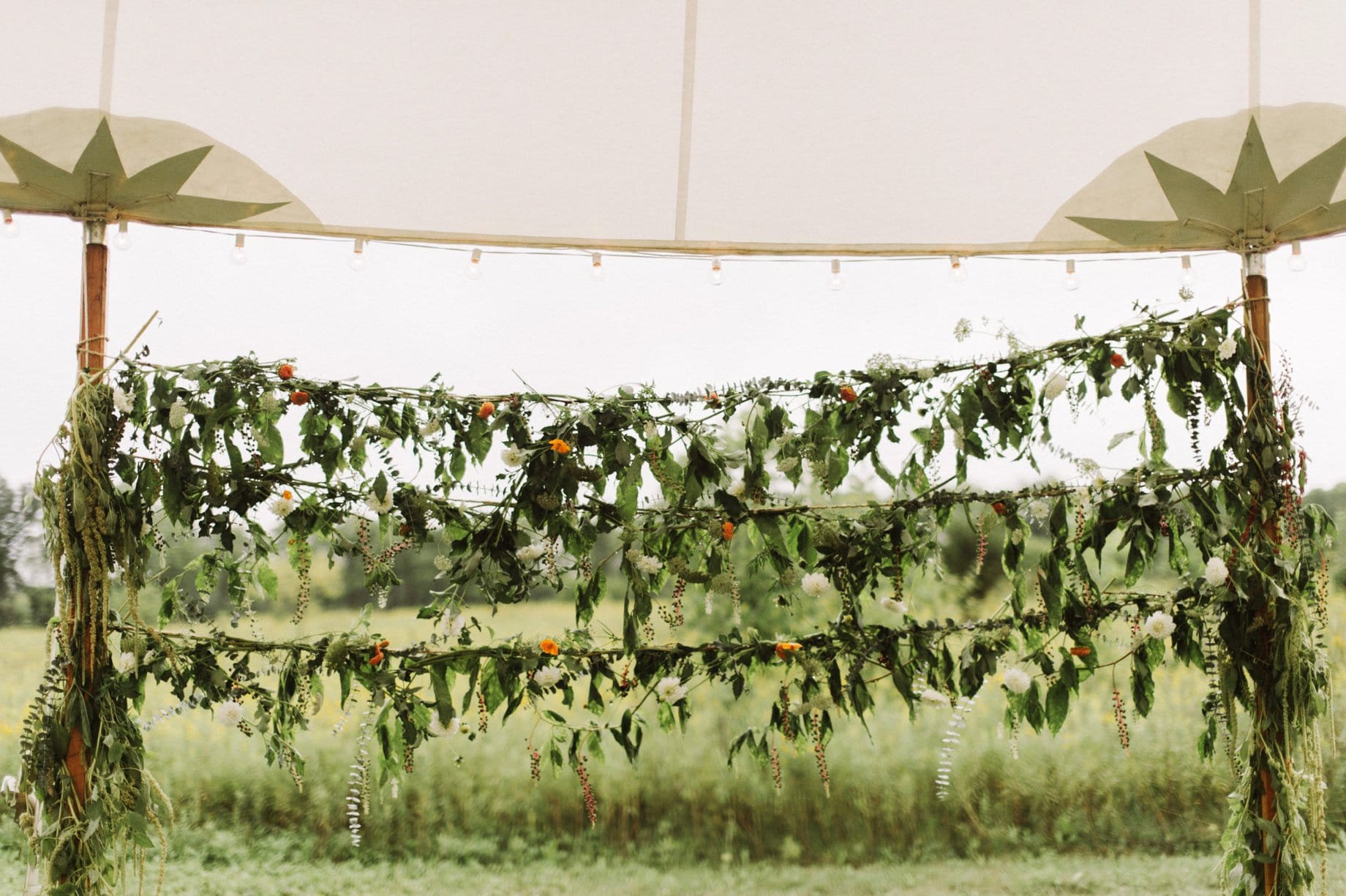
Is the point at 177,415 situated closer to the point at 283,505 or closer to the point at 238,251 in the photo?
the point at 283,505

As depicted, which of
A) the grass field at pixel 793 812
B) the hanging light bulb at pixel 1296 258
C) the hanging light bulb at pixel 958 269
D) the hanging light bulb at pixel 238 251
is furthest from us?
the grass field at pixel 793 812

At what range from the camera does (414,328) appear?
2.65m

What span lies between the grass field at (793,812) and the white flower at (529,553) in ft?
2.98

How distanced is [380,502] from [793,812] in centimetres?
145

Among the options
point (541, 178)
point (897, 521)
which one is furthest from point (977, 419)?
point (541, 178)

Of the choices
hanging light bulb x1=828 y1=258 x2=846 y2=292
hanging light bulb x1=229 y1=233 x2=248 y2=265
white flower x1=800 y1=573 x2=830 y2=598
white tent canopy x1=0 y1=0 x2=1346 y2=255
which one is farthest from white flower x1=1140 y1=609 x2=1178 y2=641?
hanging light bulb x1=229 y1=233 x2=248 y2=265

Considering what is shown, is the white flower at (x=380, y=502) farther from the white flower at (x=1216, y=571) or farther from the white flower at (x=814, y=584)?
the white flower at (x=1216, y=571)

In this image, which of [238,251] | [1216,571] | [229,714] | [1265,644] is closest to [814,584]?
[1216,571]

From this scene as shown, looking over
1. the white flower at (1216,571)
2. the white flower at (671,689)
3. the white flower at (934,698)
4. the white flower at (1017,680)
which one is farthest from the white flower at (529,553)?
the white flower at (1216,571)

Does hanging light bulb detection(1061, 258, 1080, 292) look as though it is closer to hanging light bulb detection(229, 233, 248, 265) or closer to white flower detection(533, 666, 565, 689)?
white flower detection(533, 666, 565, 689)

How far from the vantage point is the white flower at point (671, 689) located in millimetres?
1729

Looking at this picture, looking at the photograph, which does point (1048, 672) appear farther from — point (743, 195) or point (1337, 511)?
point (1337, 511)

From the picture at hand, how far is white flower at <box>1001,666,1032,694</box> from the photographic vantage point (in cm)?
162

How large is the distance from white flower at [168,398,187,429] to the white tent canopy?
38cm
